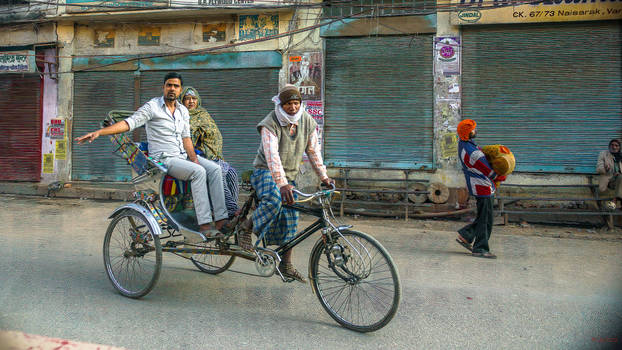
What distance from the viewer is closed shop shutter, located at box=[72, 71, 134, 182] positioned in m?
11.6

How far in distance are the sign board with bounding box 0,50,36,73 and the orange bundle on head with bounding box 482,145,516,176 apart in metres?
11.2

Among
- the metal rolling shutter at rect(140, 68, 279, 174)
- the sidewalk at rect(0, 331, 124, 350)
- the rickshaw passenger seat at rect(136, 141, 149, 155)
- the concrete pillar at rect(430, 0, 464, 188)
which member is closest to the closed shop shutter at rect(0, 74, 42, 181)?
the metal rolling shutter at rect(140, 68, 279, 174)

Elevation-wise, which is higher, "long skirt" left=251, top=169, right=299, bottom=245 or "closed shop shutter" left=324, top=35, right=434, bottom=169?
"closed shop shutter" left=324, top=35, right=434, bottom=169

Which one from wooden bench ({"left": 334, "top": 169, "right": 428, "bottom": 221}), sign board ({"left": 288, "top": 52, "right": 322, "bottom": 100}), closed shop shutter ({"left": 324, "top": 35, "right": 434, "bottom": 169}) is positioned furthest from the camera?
sign board ({"left": 288, "top": 52, "right": 322, "bottom": 100})

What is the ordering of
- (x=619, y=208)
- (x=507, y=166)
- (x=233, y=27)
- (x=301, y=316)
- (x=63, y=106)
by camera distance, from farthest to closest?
1. (x=63, y=106)
2. (x=233, y=27)
3. (x=619, y=208)
4. (x=507, y=166)
5. (x=301, y=316)

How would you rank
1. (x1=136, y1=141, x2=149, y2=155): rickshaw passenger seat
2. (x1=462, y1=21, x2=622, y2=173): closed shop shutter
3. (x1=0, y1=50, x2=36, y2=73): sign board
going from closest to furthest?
(x1=136, y1=141, x2=149, y2=155): rickshaw passenger seat
(x1=462, y1=21, x2=622, y2=173): closed shop shutter
(x1=0, y1=50, x2=36, y2=73): sign board

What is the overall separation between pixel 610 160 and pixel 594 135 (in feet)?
3.09

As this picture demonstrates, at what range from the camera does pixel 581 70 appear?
8883 mm

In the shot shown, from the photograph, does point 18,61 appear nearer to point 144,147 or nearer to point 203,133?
point 203,133

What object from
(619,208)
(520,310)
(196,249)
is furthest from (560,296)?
(619,208)

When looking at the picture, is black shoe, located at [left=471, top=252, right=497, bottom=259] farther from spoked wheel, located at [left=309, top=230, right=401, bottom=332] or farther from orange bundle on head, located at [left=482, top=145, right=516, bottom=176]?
spoked wheel, located at [left=309, top=230, right=401, bottom=332]

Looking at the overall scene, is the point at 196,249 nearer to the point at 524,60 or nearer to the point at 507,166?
the point at 507,166

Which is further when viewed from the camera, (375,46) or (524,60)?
(375,46)

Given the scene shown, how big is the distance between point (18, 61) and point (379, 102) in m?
9.33
